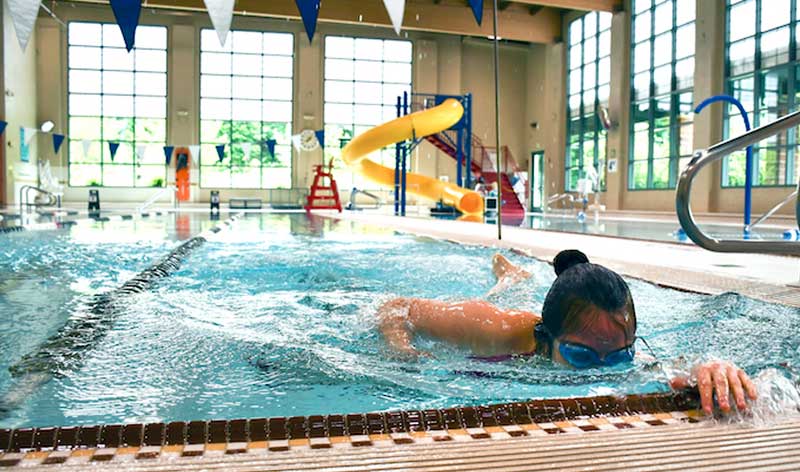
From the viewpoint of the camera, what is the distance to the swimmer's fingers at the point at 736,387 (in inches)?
49.0

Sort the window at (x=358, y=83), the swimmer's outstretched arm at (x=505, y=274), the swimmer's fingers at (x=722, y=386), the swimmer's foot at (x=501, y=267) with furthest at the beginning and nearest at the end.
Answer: the window at (x=358, y=83)
the swimmer's foot at (x=501, y=267)
the swimmer's outstretched arm at (x=505, y=274)
the swimmer's fingers at (x=722, y=386)

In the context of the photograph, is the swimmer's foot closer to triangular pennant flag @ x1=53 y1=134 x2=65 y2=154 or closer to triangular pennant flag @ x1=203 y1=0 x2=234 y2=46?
triangular pennant flag @ x1=203 y1=0 x2=234 y2=46

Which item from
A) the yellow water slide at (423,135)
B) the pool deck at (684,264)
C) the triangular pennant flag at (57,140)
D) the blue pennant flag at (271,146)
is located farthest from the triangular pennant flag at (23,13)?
the triangular pennant flag at (57,140)

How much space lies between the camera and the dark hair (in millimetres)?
1553

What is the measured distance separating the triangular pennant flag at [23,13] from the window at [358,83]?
694 inches

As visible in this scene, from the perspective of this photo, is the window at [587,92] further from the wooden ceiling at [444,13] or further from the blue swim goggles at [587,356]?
the blue swim goggles at [587,356]

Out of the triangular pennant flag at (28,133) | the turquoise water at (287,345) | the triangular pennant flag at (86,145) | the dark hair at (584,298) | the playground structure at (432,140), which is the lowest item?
the turquoise water at (287,345)

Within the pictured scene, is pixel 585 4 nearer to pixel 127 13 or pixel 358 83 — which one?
pixel 358 83

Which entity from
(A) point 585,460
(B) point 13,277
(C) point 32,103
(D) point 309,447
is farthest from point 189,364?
(C) point 32,103

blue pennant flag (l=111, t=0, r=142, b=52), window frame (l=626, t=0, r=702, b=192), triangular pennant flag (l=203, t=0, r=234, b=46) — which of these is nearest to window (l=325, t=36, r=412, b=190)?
window frame (l=626, t=0, r=702, b=192)

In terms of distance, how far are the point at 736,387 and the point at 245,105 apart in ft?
73.7

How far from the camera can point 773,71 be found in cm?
1330

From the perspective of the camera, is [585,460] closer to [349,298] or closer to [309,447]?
[309,447]

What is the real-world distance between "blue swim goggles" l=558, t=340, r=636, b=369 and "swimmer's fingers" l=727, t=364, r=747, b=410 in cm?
31
